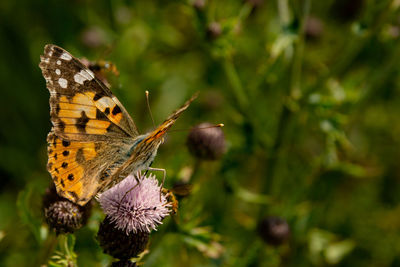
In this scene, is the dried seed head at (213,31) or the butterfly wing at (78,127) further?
the dried seed head at (213,31)

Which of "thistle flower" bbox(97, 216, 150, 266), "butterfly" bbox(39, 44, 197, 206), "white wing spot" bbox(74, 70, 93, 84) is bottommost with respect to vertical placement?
"thistle flower" bbox(97, 216, 150, 266)

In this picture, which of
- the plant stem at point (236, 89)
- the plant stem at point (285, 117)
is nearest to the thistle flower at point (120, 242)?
the plant stem at point (236, 89)

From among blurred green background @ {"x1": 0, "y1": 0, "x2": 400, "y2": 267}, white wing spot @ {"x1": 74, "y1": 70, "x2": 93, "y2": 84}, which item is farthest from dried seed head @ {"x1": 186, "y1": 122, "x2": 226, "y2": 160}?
white wing spot @ {"x1": 74, "y1": 70, "x2": 93, "y2": 84}

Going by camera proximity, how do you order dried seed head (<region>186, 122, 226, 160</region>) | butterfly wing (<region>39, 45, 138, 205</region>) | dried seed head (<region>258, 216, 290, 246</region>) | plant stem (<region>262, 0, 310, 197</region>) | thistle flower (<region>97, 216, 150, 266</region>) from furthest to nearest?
plant stem (<region>262, 0, 310, 197</region>) → dried seed head (<region>258, 216, 290, 246</region>) → dried seed head (<region>186, 122, 226, 160</region>) → butterfly wing (<region>39, 45, 138, 205</region>) → thistle flower (<region>97, 216, 150, 266</region>)

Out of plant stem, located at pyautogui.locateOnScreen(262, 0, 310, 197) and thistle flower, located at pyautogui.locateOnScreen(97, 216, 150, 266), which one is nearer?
thistle flower, located at pyautogui.locateOnScreen(97, 216, 150, 266)

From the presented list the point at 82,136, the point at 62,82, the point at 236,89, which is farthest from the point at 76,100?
the point at 236,89

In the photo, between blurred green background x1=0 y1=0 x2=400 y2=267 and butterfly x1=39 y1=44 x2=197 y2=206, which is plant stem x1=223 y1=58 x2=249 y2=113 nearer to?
blurred green background x1=0 y1=0 x2=400 y2=267

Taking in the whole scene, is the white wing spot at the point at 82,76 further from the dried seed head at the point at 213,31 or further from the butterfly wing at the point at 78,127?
the dried seed head at the point at 213,31
